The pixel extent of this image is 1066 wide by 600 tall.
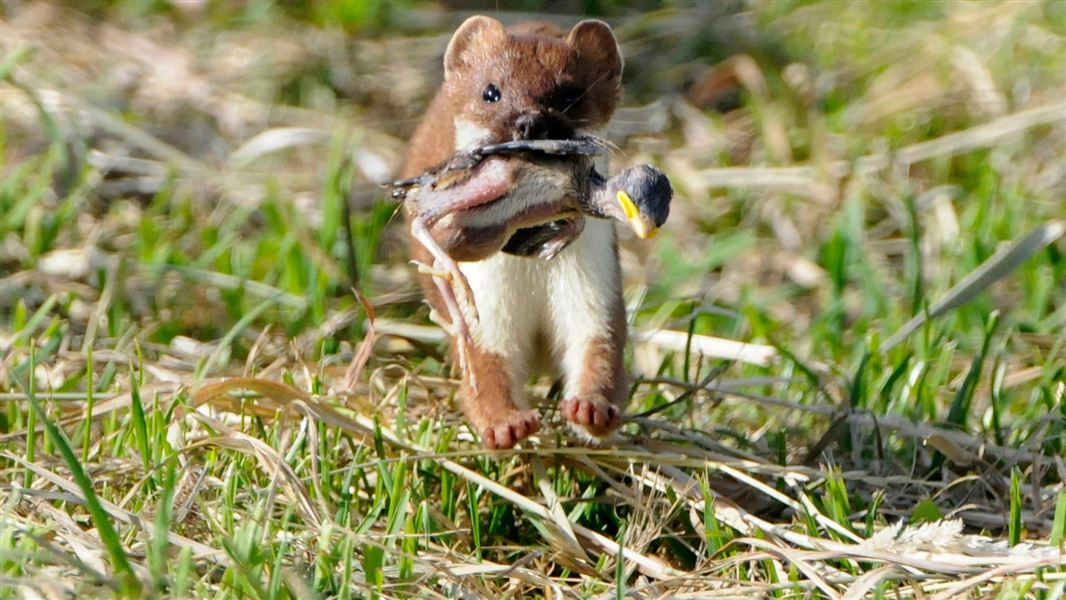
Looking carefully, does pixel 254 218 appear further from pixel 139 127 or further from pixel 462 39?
pixel 462 39

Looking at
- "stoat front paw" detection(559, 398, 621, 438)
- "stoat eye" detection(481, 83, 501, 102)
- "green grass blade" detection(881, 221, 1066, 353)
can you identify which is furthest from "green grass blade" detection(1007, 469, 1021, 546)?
"stoat eye" detection(481, 83, 501, 102)

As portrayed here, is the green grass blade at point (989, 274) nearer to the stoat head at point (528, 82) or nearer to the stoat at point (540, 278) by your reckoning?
the stoat at point (540, 278)

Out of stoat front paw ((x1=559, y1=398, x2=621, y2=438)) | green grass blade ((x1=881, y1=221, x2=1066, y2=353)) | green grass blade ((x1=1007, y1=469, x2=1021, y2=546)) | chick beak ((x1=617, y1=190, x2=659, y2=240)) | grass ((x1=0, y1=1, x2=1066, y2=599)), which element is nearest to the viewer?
chick beak ((x1=617, y1=190, x2=659, y2=240))

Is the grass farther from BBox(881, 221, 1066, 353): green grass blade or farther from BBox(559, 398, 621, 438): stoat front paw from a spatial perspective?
BBox(559, 398, 621, 438): stoat front paw

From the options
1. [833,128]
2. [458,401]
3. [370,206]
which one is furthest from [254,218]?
[833,128]

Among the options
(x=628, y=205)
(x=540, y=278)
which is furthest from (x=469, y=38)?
A: (x=628, y=205)

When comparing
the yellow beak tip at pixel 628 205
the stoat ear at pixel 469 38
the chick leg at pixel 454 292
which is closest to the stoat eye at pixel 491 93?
the stoat ear at pixel 469 38
